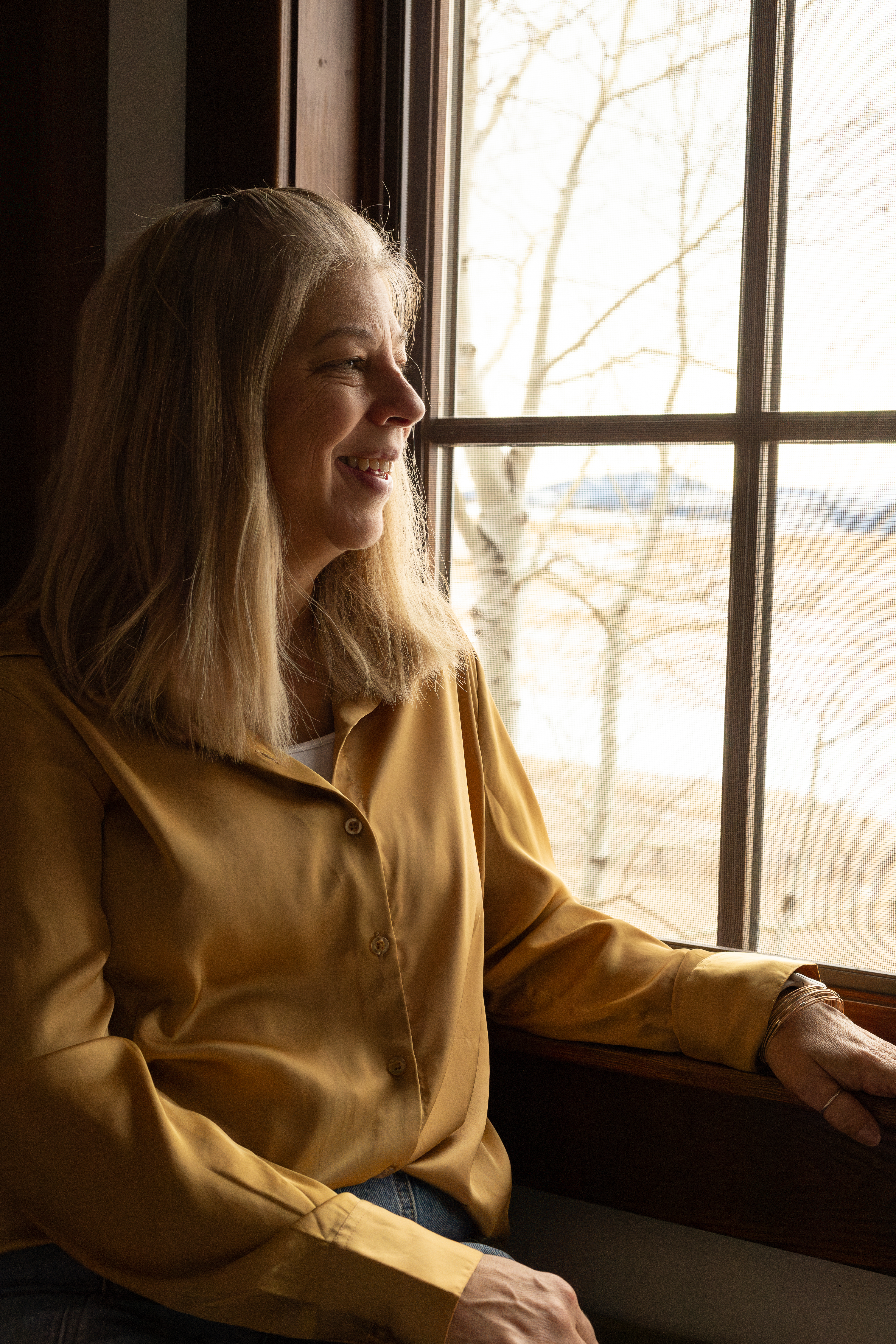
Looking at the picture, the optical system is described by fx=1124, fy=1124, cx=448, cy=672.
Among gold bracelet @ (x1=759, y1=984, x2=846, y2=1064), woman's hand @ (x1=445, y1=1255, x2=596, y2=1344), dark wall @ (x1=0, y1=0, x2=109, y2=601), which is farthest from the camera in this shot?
dark wall @ (x1=0, y1=0, x2=109, y2=601)

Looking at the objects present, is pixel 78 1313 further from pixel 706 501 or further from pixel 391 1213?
pixel 706 501

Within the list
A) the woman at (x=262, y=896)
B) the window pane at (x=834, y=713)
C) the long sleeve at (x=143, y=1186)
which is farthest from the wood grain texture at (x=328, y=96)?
the long sleeve at (x=143, y=1186)

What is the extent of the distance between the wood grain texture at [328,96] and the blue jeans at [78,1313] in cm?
128

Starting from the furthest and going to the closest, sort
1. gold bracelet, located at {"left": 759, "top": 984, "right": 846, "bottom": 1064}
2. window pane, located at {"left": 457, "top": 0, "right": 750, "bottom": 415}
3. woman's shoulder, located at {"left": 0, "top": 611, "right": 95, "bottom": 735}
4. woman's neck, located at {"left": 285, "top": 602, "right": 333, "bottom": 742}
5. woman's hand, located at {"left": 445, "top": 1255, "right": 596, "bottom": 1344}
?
1. window pane, located at {"left": 457, "top": 0, "right": 750, "bottom": 415}
2. woman's neck, located at {"left": 285, "top": 602, "right": 333, "bottom": 742}
3. gold bracelet, located at {"left": 759, "top": 984, "right": 846, "bottom": 1064}
4. woman's shoulder, located at {"left": 0, "top": 611, "right": 95, "bottom": 735}
5. woman's hand, located at {"left": 445, "top": 1255, "right": 596, "bottom": 1344}

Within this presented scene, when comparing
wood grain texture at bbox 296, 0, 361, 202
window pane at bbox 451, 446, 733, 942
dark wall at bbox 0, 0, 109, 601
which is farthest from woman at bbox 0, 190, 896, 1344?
dark wall at bbox 0, 0, 109, 601

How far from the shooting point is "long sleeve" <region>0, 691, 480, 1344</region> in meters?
0.96

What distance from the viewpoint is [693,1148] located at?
126 cm

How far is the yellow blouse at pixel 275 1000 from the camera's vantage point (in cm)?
98

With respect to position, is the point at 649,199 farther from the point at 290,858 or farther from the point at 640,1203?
the point at 640,1203

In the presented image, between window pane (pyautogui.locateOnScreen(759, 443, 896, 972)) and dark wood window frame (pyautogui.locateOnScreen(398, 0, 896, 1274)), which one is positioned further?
window pane (pyautogui.locateOnScreen(759, 443, 896, 972))

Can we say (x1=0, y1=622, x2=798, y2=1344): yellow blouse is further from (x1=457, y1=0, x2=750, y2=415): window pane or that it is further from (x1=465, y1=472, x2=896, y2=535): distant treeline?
(x1=457, y1=0, x2=750, y2=415): window pane

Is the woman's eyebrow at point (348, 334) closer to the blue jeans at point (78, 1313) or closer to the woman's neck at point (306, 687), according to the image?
the woman's neck at point (306, 687)

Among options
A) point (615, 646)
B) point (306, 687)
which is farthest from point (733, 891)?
point (306, 687)

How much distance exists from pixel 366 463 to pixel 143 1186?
75cm
